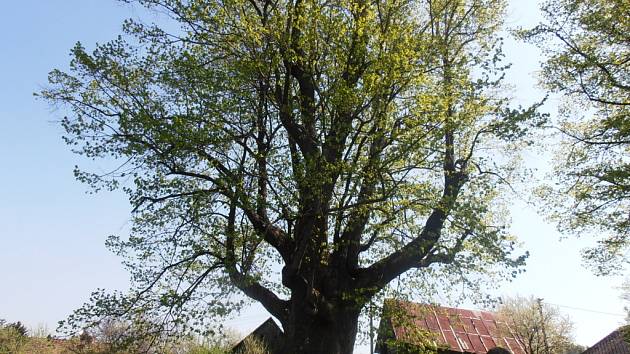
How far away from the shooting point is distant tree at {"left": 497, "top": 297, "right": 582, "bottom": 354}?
107ft

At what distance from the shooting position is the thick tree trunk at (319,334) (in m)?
10.5

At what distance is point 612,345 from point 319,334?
2204 cm

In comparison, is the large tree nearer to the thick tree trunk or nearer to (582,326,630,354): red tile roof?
the thick tree trunk

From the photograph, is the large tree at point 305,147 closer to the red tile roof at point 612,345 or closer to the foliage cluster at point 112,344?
the foliage cluster at point 112,344

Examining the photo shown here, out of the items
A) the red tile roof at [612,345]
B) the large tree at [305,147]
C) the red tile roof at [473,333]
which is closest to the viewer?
the large tree at [305,147]

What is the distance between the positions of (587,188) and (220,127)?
11.1 metres

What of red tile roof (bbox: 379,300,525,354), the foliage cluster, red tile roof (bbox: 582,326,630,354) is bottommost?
red tile roof (bbox: 582,326,630,354)

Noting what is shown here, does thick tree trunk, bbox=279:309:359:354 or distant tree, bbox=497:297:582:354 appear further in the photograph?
distant tree, bbox=497:297:582:354

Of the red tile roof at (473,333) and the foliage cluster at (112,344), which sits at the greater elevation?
the foliage cluster at (112,344)

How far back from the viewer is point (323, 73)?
1113cm

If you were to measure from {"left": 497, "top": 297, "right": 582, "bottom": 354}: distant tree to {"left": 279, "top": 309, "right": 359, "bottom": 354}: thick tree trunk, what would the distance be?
24.8 meters

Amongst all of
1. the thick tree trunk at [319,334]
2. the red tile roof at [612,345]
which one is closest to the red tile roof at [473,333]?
the red tile roof at [612,345]

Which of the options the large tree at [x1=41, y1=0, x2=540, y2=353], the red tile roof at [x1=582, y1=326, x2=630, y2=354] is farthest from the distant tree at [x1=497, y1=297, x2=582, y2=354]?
the large tree at [x1=41, y1=0, x2=540, y2=353]

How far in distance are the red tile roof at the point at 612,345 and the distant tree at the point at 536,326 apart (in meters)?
5.88
